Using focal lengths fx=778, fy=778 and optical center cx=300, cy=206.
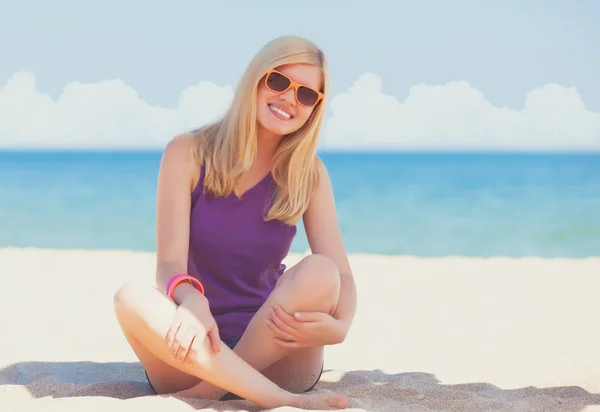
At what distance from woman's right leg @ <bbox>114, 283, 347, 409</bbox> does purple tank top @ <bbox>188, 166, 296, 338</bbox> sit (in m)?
0.42

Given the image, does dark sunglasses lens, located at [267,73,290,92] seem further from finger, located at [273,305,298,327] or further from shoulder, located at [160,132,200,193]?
finger, located at [273,305,298,327]

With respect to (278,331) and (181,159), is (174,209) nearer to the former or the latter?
(181,159)

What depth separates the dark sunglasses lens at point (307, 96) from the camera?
10.2 ft

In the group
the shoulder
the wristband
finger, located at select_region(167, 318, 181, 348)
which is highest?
the shoulder

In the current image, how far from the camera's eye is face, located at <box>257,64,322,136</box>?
3109 mm

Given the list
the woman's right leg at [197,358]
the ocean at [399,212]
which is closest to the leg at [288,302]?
the woman's right leg at [197,358]

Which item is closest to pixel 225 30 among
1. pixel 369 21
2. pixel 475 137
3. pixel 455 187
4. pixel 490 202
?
pixel 369 21

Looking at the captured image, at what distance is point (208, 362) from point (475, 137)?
64406 millimetres

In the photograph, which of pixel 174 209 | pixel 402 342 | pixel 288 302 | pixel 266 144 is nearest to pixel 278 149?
pixel 266 144

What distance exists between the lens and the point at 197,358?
2.65 metres

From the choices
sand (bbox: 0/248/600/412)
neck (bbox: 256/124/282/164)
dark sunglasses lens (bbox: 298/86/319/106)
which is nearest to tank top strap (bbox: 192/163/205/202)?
neck (bbox: 256/124/282/164)

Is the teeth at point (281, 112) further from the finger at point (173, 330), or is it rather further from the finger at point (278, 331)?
the finger at point (173, 330)

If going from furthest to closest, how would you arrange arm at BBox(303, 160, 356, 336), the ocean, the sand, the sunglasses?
the ocean → arm at BBox(303, 160, 356, 336) → the sand → the sunglasses

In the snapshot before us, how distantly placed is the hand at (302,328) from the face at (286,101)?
0.77 meters
